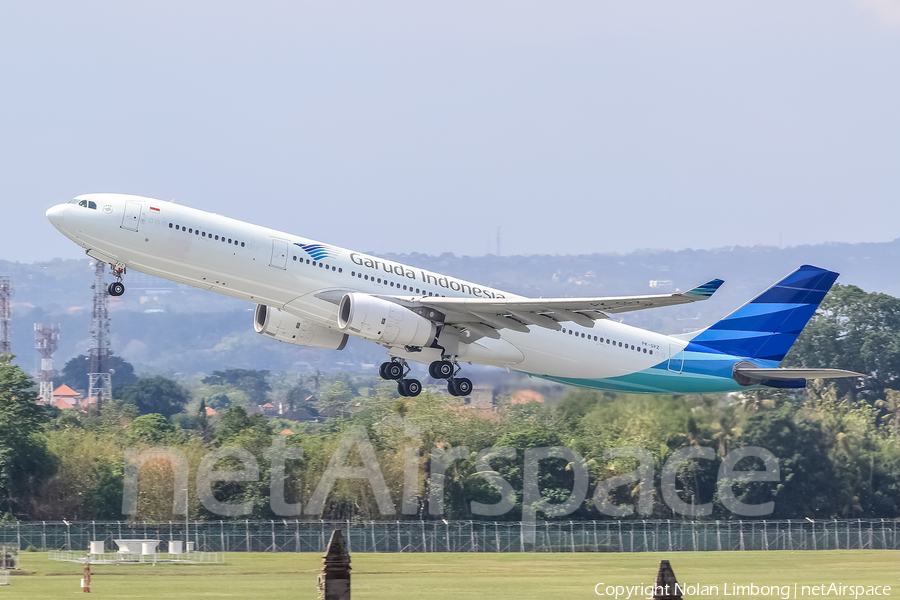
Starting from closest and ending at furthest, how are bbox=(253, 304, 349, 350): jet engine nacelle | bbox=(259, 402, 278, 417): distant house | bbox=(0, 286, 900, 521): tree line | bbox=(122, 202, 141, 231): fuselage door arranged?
bbox=(122, 202, 141, 231): fuselage door
bbox=(253, 304, 349, 350): jet engine nacelle
bbox=(0, 286, 900, 521): tree line
bbox=(259, 402, 278, 417): distant house

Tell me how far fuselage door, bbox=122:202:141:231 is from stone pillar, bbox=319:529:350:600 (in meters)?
13.7

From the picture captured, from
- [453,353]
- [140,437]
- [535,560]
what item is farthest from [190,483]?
[453,353]

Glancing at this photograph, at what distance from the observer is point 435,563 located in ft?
137

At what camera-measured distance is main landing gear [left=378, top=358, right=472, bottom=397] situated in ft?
116

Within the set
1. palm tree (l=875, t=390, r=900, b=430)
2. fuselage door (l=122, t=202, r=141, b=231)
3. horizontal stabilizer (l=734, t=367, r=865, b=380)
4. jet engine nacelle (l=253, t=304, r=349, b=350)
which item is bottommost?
palm tree (l=875, t=390, r=900, b=430)

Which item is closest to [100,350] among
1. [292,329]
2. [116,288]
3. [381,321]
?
[292,329]

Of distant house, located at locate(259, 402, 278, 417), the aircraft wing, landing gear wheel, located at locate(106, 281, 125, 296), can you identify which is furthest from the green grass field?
distant house, located at locate(259, 402, 278, 417)

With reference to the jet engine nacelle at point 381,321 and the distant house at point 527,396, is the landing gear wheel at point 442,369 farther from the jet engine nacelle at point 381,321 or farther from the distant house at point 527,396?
the distant house at point 527,396

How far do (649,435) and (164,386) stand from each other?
6811 cm

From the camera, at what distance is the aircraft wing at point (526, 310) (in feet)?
103

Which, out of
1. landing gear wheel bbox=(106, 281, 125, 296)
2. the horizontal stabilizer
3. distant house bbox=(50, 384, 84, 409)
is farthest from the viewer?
distant house bbox=(50, 384, 84, 409)

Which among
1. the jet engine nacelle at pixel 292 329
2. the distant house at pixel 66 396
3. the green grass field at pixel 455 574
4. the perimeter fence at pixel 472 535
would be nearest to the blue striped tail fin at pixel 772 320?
the green grass field at pixel 455 574

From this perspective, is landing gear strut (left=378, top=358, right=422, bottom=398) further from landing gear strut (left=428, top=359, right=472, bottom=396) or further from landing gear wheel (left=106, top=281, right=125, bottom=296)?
landing gear wheel (left=106, top=281, right=125, bottom=296)

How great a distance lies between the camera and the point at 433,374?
116 feet
